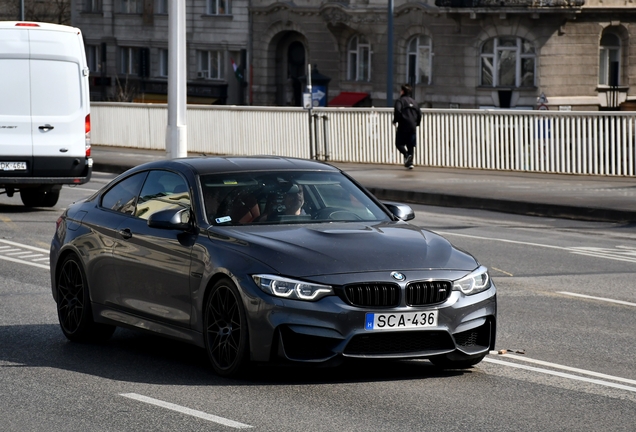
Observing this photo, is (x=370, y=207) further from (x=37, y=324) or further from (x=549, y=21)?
(x=549, y=21)

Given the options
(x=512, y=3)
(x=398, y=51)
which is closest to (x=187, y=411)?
(x=512, y=3)

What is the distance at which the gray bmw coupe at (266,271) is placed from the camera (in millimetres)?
7160

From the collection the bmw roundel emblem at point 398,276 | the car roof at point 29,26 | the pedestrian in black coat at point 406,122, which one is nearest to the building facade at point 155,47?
the pedestrian in black coat at point 406,122

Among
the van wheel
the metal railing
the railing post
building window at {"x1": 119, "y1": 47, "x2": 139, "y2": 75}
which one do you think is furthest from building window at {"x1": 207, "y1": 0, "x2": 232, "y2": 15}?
the van wheel

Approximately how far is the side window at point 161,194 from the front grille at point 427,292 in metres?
1.79

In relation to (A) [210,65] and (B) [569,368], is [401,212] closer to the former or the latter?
(B) [569,368]

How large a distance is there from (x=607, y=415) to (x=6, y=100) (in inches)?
521

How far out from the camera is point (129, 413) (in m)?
6.79

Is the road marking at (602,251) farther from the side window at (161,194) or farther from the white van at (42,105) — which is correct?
the side window at (161,194)

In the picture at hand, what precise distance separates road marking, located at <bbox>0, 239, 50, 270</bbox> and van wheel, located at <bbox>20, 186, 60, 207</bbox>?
478cm

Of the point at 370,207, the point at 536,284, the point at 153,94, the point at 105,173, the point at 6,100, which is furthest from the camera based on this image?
the point at 153,94

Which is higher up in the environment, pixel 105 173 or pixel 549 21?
pixel 549 21

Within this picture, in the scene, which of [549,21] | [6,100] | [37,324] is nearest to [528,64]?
[549,21]

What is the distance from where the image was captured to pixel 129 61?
68188mm
